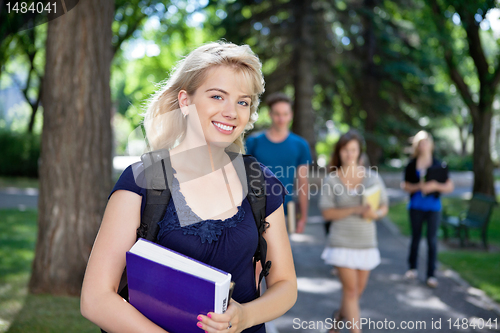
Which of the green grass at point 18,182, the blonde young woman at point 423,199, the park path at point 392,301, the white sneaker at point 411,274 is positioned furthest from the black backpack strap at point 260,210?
the green grass at point 18,182

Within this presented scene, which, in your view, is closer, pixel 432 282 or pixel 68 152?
pixel 68 152

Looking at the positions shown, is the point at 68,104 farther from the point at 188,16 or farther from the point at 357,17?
the point at 188,16

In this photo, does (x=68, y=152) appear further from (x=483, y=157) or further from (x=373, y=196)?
(x=483, y=157)

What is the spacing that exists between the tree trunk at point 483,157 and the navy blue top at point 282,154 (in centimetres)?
1166

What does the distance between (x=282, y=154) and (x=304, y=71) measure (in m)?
11.7

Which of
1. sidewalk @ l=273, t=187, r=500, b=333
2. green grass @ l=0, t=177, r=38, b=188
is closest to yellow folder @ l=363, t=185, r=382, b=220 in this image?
sidewalk @ l=273, t=187, r=500, b=333

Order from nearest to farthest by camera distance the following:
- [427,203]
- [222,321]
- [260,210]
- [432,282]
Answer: [222,321] → [260,210] → [432,282] → [427,203]

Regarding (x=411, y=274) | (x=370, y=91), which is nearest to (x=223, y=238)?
(x=411, y=274)

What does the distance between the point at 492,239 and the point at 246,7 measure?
10582 mm

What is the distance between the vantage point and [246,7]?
15.9 m

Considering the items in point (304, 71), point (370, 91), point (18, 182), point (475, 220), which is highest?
point (304, 71)

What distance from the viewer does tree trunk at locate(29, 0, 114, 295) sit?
533cm

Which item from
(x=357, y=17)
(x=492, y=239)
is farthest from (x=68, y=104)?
(x=357, y=17)

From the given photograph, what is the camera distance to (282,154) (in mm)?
5457
